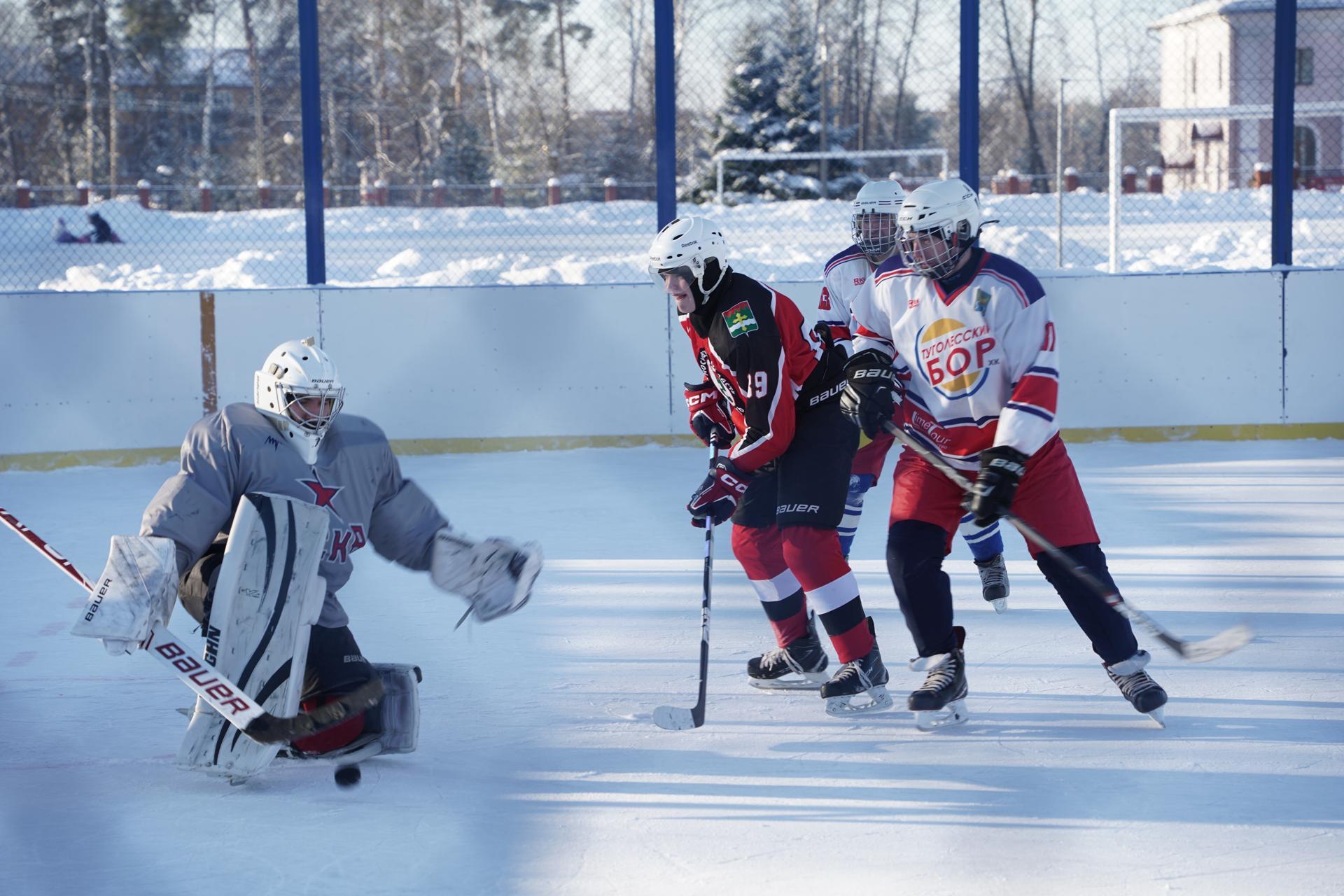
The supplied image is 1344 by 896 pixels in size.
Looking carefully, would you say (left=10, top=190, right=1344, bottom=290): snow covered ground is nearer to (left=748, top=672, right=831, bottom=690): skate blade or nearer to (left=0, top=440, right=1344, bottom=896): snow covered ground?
(left=0, top=440, right=1344, bottom=896): snow covered ground

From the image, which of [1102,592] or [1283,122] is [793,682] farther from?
[1283,122]

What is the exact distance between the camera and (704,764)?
2.84m

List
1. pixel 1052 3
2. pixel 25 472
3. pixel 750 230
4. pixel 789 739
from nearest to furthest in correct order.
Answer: pixel 789 739
pixel 25 472
pixel 1052 3
pixel 750 230

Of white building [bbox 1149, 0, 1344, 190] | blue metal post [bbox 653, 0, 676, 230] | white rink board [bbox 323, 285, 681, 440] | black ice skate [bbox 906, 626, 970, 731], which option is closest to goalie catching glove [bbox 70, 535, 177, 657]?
black ice skate [bbox 906, 626, 970, 731]

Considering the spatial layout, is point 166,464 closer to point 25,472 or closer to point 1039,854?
point 25,472

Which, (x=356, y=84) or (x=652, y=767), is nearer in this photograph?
Result: (x=652, y=767)

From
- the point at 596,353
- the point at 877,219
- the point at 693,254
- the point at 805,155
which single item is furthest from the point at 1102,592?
the point at 805,155

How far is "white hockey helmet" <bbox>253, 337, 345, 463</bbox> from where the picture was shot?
2.64m

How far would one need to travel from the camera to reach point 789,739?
2990mm

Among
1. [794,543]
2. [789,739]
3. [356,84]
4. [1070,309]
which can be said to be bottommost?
[789,739]

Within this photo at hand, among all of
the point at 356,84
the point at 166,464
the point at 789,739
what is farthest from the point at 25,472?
the point at 789,739

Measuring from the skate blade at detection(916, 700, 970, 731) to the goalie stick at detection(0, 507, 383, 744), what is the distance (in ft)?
3.66

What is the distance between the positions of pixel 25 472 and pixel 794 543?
4470mm

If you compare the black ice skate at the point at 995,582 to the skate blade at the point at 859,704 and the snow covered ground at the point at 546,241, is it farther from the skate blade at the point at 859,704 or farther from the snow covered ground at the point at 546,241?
the snow covered ground at the point at 546,241
